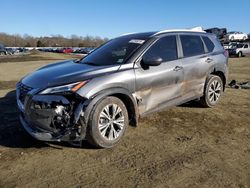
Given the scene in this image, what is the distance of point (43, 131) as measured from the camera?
4.52m

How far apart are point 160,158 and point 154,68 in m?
1.69

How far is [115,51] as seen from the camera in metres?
5.81

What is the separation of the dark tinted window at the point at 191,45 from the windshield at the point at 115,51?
1031mm

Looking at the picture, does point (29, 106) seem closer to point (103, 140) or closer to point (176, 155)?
point (103, 140)

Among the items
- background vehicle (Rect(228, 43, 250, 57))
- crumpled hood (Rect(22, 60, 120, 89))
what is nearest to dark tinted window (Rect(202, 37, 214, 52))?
crumpled hood (Rect(22, 60, 120, 89))

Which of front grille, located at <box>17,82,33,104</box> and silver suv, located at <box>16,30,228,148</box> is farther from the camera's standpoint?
front grille, located at <box>17,82,33,104</box>

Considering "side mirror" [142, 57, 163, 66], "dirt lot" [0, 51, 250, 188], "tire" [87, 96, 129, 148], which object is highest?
"side mirror" [142, 57, 163, 66]

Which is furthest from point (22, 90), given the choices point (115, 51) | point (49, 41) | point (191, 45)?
point (49, 41)

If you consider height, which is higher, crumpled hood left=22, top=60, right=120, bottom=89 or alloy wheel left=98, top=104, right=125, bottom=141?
crumpled hood left=22, top=60, right=120, bottom=89

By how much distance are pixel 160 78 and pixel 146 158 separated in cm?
163

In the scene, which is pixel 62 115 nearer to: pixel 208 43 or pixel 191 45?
pixel 191 45

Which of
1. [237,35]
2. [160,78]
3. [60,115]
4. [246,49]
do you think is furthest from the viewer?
[237,35]

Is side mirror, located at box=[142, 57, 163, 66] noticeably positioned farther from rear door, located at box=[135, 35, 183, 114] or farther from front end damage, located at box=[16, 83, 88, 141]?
front end damage, located at box=[16, 83, 88, 141]

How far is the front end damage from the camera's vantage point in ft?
14.4
